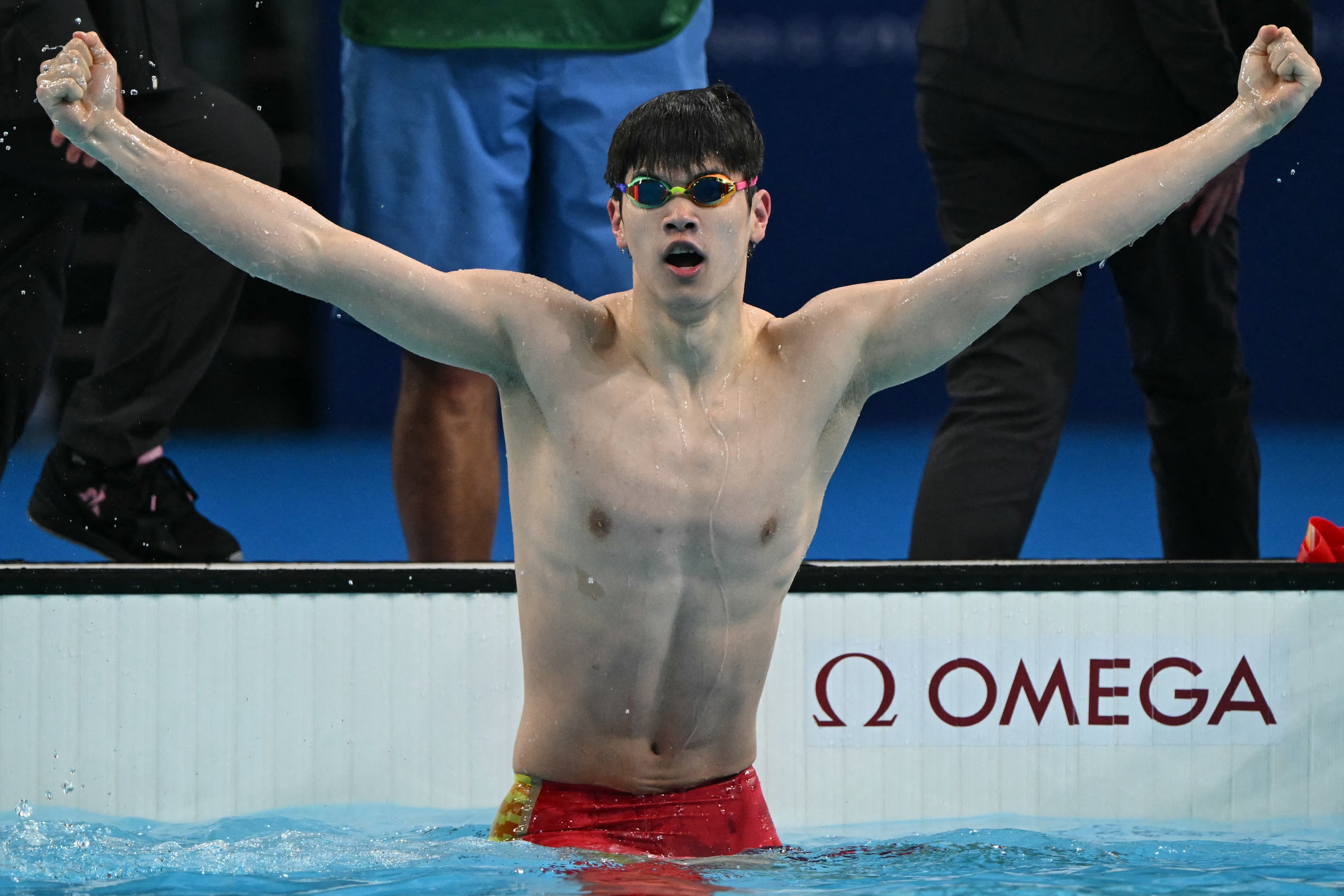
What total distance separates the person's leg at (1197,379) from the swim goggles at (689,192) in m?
1.86

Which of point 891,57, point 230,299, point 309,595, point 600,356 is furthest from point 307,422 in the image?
point 600,356

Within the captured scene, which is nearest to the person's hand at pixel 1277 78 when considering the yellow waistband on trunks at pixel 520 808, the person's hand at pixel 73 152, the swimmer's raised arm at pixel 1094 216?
the swimmer's raised arm at pixel 1094 216

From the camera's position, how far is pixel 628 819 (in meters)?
2.42

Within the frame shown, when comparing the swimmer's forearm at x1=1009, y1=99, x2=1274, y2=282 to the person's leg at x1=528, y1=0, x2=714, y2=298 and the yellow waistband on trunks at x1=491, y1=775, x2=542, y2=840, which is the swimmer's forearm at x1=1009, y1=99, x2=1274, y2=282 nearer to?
the yellow waistband on trunks at x1=491, y1=775, x2=542, y2=840

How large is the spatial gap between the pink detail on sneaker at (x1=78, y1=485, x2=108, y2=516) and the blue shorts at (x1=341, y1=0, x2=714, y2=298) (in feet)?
2.98

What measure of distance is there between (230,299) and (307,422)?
122 cm

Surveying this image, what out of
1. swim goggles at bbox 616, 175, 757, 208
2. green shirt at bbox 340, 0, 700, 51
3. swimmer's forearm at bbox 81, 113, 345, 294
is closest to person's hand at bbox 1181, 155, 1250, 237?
green shirt at bbox 340, 0, 700, 51

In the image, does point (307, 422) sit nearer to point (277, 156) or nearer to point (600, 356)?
point (277, 156)

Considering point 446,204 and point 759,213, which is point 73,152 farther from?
point 759,213

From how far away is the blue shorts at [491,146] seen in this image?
3.65 meters

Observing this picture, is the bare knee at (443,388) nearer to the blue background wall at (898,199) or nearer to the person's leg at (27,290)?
the person's leg at (27,290)

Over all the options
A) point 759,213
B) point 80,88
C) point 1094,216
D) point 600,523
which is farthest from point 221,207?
point 1094,216

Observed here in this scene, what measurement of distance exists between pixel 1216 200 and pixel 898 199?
97cm

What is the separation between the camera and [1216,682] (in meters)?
3.34
